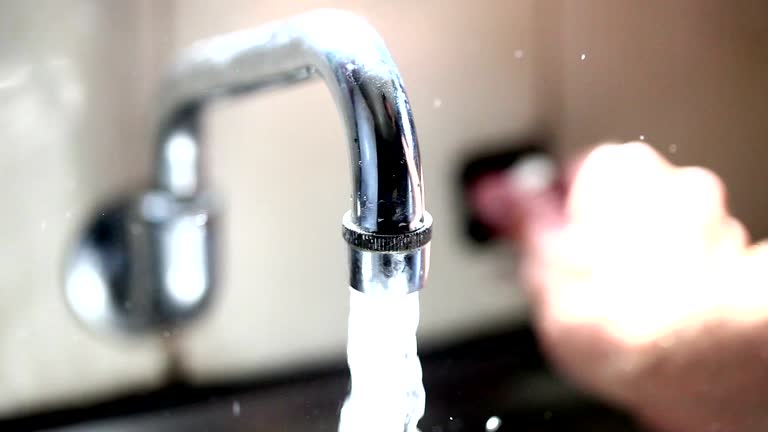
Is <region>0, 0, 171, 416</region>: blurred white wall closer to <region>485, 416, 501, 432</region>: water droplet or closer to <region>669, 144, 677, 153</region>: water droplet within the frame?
<region>485, 416, 501, 432</region>: water droplet

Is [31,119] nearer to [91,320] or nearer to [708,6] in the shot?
[91,320]

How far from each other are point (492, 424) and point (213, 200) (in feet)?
0.80

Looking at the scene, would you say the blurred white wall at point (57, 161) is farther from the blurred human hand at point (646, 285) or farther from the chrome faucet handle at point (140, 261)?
the blurred human hand at point (646, 285)

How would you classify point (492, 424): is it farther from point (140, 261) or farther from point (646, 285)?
point (140, 261)

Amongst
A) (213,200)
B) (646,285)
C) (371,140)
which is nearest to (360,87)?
(371,140)

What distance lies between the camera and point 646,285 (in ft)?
1.69

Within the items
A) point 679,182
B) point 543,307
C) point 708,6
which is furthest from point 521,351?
point 708,6

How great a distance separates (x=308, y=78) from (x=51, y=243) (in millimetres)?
221

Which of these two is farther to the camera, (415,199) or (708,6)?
(708,6)

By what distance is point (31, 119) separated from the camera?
1.38 feet

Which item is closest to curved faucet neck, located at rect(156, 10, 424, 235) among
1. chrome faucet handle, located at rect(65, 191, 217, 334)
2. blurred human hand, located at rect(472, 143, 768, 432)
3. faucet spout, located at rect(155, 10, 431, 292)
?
faucet spout, located at rect(155, 10, 431, 292)

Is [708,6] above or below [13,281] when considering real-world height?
above

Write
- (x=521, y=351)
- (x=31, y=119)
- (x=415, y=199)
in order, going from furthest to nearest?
(x=521, y=351), (x=31, y=119), (x=415, y=199)

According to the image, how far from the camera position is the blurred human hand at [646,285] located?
0.49 m
